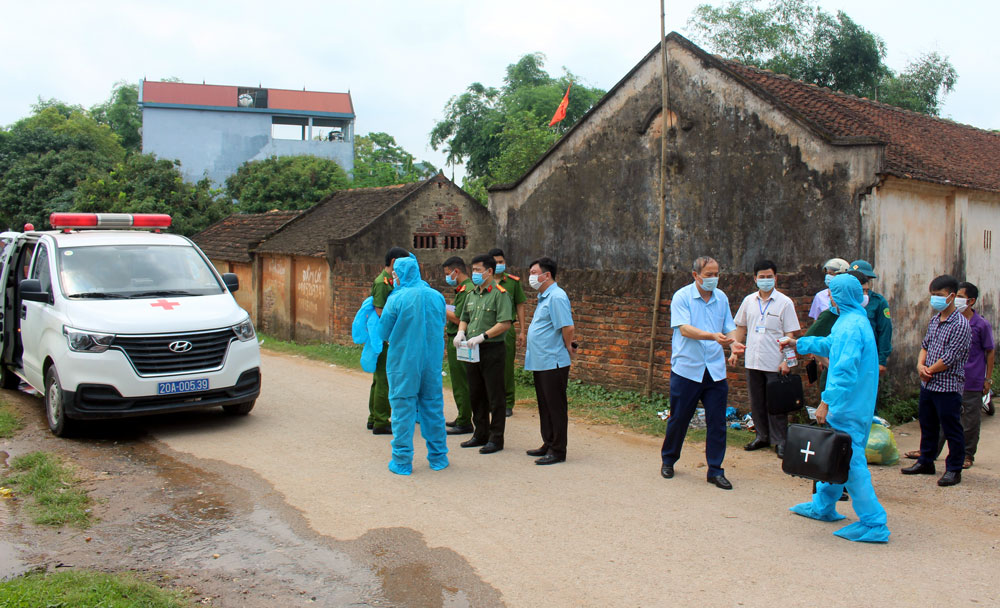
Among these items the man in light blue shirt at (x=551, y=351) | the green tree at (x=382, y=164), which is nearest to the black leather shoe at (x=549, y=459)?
the man in light blue shirt at (x=551, y=351)

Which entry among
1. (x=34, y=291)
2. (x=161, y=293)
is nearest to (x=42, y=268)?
(x=34, y=291)

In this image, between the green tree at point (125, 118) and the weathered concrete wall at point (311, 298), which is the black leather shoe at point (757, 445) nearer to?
the weathered concrete wall at point (311, 298)

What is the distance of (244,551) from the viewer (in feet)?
16.1

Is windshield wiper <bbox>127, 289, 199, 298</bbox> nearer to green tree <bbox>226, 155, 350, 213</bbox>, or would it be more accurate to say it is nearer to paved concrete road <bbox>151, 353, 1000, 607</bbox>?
paved concrete road <bbox>151, 353, 1000, 607</bbox>

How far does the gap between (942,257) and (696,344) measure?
7140mm

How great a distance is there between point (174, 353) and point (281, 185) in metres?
23.7

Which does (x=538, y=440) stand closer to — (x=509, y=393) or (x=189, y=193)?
(x=509, y=393)

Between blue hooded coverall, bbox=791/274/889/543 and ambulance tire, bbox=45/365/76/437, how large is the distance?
6727 mm

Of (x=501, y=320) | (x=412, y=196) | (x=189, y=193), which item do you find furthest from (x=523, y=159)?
(x=501, y=320)

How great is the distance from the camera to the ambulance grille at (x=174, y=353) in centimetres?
751

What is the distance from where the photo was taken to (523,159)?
28750 mm

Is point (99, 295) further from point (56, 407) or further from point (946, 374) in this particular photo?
point (946, 374)

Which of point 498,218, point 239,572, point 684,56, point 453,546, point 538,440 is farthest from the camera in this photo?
point 498,218

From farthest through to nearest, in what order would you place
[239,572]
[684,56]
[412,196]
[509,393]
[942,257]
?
[412,196] < [684,56] < [942,257] < [509,393] < [239,572]
